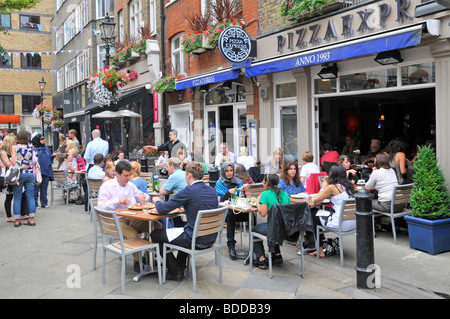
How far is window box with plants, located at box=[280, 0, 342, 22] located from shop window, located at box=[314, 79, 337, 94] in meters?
1.44

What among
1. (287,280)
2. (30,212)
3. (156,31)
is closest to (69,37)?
(156,31)

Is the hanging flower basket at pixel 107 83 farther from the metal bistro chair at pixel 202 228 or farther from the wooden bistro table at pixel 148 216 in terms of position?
the metal bistro chair at pixel 202 228

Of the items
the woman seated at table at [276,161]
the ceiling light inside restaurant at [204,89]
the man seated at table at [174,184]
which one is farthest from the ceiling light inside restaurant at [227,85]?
the man seated at table at [174,184]

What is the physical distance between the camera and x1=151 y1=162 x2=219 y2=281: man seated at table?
495 centimetres

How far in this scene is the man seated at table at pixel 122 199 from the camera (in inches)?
220

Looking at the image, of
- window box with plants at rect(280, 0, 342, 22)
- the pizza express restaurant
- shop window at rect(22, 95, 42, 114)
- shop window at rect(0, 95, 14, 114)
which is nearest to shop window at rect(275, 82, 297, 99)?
the pizza express restaurant

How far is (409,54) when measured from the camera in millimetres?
7637

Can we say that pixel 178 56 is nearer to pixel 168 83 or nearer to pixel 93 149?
pixel 168 83

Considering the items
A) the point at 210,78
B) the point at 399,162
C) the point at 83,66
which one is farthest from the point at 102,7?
the point at 399,162

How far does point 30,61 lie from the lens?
124 ft

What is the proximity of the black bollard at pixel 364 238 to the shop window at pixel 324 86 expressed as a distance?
16.8ft

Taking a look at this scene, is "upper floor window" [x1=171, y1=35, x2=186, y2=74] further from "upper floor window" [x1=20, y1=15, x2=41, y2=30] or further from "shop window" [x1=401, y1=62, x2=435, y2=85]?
"upper floor window" [x1=20, y1=15, x2=41, y2=30]

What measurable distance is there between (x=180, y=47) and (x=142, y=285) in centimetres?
1169

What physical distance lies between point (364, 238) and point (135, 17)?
653 inches
